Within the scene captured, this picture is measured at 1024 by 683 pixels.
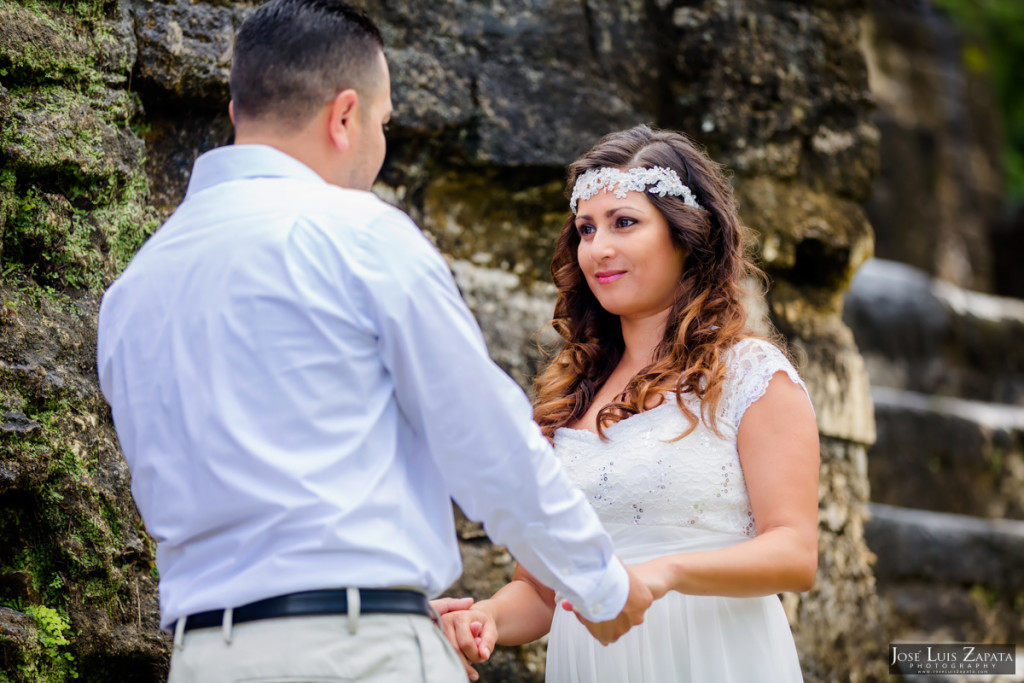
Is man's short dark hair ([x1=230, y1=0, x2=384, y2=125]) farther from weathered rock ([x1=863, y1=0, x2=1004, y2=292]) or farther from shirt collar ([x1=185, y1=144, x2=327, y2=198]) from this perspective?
weathered rock ([x1=863, y1=0, x2=1004, y2=292])

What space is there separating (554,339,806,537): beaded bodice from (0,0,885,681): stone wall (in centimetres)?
87

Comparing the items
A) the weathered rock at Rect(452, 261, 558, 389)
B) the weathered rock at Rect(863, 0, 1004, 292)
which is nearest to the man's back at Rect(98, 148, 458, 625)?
the weathered rock at Rect(452, 261, 558, 389)

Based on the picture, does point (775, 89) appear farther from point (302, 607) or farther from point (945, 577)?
point (945, 577)

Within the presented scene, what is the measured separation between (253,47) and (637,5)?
84.8 inches

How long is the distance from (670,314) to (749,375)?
0.34 metres

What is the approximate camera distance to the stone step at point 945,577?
5.75m

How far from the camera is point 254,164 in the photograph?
177cm

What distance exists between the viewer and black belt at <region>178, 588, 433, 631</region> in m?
1.55

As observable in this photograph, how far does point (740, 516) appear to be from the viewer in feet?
7.56

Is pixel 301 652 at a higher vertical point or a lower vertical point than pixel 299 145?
lower

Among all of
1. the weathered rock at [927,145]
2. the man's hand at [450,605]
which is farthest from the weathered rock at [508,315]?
the weathered rock at [927,145]

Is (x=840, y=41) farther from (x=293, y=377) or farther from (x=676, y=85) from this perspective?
(x=293, y=377)

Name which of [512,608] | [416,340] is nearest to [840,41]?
[512,608]

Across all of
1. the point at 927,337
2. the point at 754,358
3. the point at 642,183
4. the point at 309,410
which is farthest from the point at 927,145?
the point at 309,410
